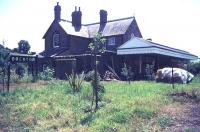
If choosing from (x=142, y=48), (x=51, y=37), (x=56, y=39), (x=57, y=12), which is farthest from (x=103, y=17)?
(x=142, y=48)

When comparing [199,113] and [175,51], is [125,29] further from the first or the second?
[199,113]

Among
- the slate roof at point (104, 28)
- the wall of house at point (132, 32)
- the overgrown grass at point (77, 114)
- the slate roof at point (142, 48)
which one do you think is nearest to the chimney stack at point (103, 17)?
the slate roof at point (104, 28)

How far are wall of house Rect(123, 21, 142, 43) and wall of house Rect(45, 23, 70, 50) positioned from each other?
7.47 m

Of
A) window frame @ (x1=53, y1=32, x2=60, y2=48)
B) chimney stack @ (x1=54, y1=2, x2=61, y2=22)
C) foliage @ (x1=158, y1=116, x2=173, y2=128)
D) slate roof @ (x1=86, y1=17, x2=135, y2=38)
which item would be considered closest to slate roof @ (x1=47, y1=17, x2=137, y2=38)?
slate roof @ (x1=86, y1=17, x2=135, y2=38)

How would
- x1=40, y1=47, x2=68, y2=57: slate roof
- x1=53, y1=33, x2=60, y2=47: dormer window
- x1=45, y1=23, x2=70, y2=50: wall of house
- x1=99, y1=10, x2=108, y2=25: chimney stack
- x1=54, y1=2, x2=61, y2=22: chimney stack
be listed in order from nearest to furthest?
x1=40, y1=47, x2=68, y2=57: slate roof → x1=45, y1=23, x2=70, y2=50: wall of house → x1=53, y1=33, x2=60, y2=47: dormer window → x1=54, y1=2, x2=61, y2=22: chimney stack → x1=99, y1=10, x2=108, y2=25: chimney stack

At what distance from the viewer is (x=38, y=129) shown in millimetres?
9320

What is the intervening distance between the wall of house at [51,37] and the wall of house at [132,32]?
7.47 m

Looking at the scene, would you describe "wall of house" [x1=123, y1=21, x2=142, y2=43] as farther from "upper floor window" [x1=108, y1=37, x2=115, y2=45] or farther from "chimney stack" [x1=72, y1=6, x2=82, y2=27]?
"chimney stack" [x1=72, y1=6, x2=82, y2=27]

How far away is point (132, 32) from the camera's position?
4050cm

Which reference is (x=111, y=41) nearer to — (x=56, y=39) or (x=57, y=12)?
(x=56, y=39)

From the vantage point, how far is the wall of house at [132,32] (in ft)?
128

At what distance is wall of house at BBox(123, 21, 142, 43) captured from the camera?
38969 mm

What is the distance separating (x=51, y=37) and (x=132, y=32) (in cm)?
1106

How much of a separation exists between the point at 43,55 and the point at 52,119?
92.5 feet
